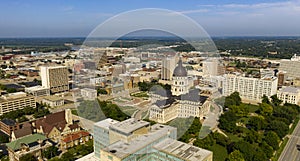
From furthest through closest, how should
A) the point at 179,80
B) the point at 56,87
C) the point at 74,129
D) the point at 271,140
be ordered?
the point at 56,87 < the point at 179,80 < the point at 74,129 < the point at 271,140

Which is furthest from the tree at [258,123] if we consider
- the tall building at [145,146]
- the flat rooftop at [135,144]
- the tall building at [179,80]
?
the flat rooftop at [135,144]

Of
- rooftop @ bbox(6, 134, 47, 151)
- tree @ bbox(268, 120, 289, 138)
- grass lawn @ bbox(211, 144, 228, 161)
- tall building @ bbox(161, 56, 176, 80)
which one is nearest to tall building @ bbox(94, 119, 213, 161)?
grass lawn @ bbox(211, 144, 228, 161)

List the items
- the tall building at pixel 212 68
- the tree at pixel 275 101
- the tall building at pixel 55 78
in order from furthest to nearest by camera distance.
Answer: the tall building at pixel 212 68 → the tall building at pixel 55 78 → the tree at pixel 275 101

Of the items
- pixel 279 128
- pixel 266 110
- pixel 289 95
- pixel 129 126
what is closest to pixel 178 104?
pixel 279 128

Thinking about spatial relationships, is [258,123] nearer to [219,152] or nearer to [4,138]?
[219,152]

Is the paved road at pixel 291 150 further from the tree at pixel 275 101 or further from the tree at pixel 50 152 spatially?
the tree at pixel 50 152

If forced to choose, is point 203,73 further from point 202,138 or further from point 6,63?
point 6,63

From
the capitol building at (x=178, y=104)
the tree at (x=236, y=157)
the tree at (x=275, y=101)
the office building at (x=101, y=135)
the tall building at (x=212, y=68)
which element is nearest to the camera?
the tree at (x=236, y=157)

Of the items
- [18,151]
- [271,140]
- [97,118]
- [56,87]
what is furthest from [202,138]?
[56,87]
